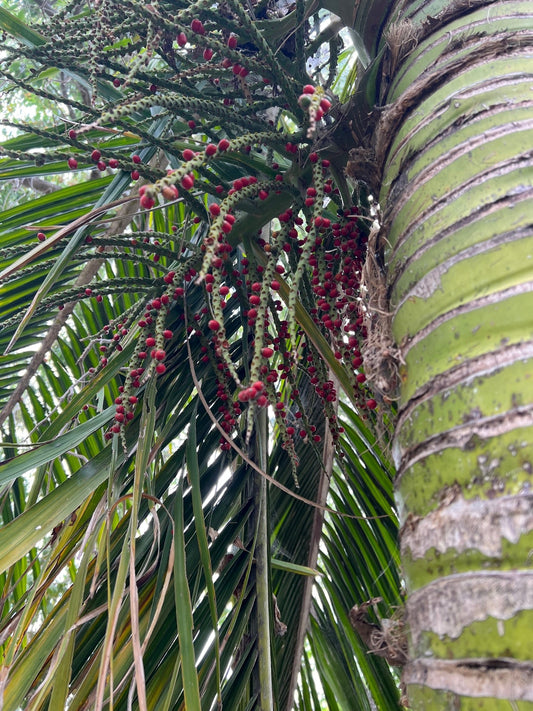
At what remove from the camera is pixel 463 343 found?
Result: 2.72 feet

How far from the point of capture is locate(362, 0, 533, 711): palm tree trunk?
67 cm

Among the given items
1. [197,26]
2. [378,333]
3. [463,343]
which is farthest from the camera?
[197,26]

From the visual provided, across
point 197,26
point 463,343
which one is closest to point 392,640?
point 463,343

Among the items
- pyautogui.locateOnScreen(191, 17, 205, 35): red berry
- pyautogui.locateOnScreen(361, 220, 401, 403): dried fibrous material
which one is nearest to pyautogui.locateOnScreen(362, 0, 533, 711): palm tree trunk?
pyautogui.locateOnScreen(361, 220, 401, 403): dried fibrous material

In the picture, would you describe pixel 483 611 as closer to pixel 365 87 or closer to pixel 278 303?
pixel 278 303

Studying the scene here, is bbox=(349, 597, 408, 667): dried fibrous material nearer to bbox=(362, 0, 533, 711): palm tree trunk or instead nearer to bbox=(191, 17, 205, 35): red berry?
bbox=(362, 0, 533, 711): palm tree trunk

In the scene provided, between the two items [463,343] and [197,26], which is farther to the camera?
[197,26]

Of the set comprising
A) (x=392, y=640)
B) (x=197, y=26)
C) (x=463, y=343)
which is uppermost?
(x=197, y=26)

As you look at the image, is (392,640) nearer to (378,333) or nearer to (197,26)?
(378,333)

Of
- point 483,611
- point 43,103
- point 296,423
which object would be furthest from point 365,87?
point 43,103

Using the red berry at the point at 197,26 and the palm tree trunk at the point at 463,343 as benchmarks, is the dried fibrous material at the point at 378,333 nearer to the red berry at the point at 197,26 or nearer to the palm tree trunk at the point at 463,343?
the palm tree trunk at the point at 463,343

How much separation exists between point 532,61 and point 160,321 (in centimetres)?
81

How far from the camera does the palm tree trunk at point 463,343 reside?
0.67 m

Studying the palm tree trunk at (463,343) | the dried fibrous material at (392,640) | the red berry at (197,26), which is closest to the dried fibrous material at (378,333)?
the palm tree trunk at (463,343)
